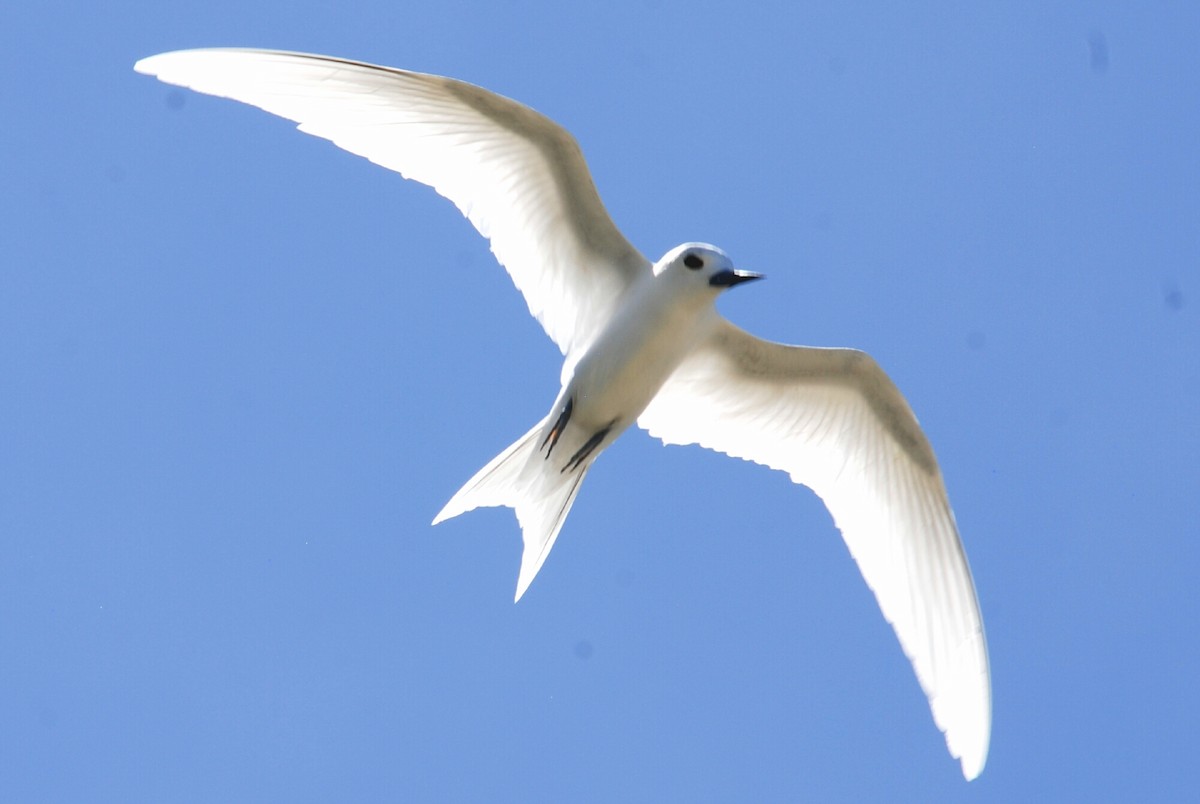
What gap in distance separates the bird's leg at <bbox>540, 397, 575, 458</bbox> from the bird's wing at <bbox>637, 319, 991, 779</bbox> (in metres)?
1.05

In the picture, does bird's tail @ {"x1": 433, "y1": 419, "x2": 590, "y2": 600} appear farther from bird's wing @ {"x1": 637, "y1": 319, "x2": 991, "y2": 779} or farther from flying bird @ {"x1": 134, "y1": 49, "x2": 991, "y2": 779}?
bird's wing @ {"x1": 637, "y1": 319, "x2": 991, "y2": 779}

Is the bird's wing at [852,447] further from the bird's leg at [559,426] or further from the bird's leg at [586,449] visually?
the bird's leg at [559,426]

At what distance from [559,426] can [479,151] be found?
1.77m

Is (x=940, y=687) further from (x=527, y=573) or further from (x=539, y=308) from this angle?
(x=539, y=308)

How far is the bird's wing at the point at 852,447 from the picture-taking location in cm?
1047

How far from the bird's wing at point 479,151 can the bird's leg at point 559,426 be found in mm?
545

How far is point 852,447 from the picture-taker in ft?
35.9

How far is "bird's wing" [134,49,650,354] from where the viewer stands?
9.45 metres

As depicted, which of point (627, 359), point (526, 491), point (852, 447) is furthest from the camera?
point (852, 447)

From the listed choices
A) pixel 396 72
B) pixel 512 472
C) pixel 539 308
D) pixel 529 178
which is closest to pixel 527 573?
pixel 512 472

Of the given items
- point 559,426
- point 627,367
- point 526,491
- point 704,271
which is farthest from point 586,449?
point 704,271

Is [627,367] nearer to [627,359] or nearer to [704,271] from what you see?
[627,359]

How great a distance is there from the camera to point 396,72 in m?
9.66

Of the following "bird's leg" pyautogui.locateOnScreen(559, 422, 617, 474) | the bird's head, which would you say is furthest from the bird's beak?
"bird's leg" pyautogui.locateOnScreen(559, 422, 617, 474)
